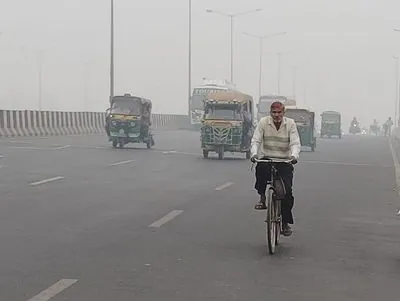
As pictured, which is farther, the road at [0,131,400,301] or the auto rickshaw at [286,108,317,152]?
the auto rickshaw at [286,108,317,152]

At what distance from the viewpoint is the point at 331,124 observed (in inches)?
2901

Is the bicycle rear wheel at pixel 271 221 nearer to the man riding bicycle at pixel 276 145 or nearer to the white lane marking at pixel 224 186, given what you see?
the man riding bicycle at pixel 276 145

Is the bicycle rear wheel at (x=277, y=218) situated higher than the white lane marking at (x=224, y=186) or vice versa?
the bicycle rear wheel at (x=277, y=218)

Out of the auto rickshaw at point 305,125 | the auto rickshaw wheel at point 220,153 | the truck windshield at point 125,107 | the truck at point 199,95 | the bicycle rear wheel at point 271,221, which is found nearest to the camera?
the bicycle rear wheel at point 271,221

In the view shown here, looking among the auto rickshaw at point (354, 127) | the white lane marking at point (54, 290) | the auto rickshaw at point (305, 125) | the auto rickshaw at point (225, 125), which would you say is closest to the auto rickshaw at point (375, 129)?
the auto rickshaw at point (354, 127)

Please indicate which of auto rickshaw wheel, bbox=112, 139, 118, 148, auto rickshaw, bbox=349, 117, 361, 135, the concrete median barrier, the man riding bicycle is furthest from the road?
auto rickshaw, bbox=349, 117, 361, 135

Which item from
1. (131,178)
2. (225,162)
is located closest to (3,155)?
(225,162)

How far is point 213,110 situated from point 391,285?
945 inches

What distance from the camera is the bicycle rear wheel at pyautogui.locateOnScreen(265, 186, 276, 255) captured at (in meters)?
10.3

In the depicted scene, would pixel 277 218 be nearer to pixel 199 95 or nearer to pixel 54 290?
pixel 54 290

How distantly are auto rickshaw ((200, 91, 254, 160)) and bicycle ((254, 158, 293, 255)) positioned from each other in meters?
20.5

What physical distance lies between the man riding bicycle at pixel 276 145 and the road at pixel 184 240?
756mm

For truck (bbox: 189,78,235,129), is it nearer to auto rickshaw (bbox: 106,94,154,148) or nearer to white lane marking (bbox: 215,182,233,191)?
auto rickshaw (bbox: 106,94,154,148)

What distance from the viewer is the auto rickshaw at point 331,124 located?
73.6 m
